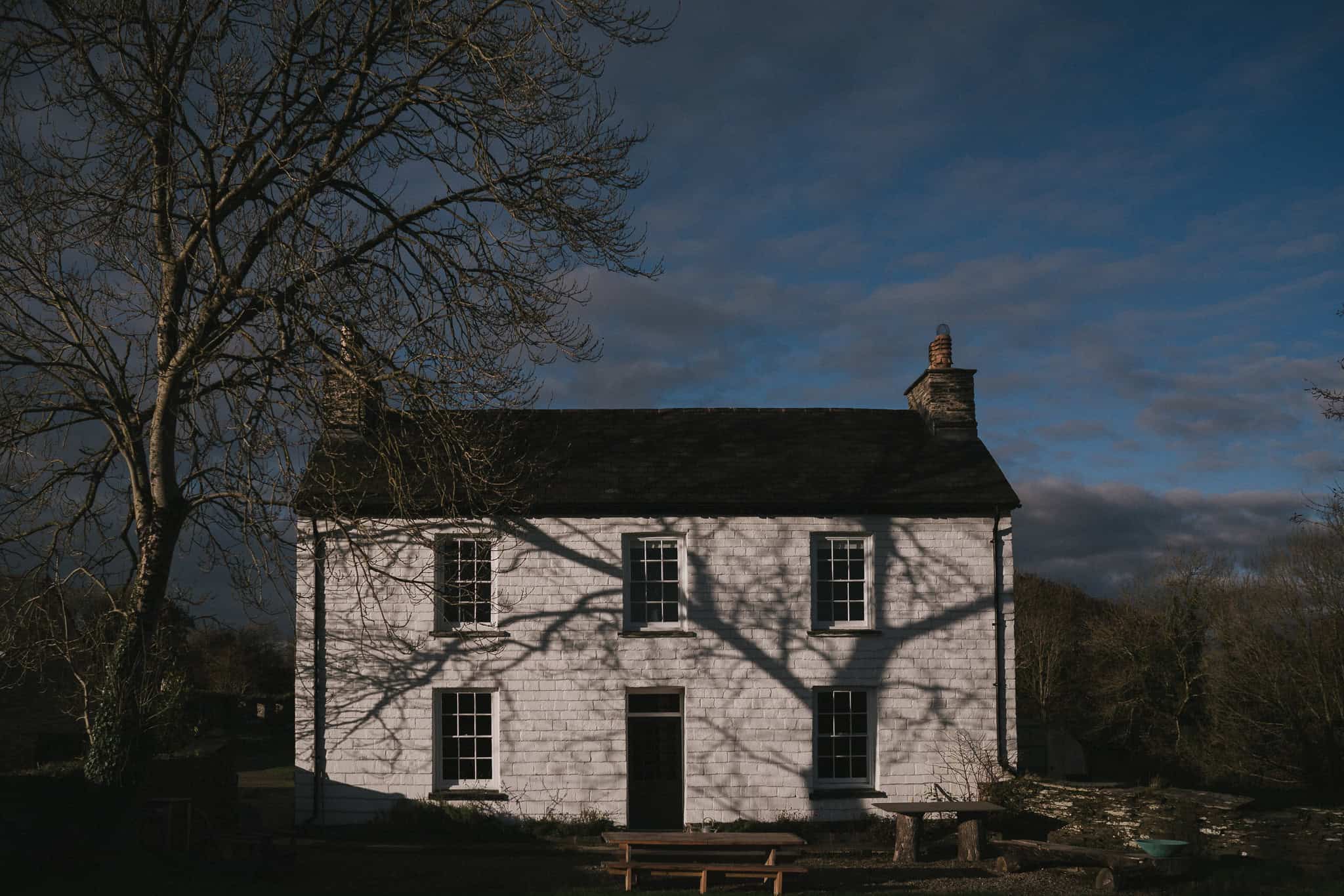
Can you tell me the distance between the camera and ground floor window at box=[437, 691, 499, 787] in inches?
647

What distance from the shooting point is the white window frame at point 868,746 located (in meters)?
16.5

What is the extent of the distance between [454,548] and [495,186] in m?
6.45

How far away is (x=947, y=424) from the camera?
62.5 feet

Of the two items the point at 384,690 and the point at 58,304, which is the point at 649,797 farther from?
the point at 58,304

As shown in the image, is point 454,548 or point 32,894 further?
point 454,548

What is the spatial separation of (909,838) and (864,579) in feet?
13.9

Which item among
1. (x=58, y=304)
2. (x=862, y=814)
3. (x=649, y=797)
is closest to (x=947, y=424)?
(x=862, y=814)

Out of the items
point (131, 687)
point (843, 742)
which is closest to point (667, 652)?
point (843, 742)

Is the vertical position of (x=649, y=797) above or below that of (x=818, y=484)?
below

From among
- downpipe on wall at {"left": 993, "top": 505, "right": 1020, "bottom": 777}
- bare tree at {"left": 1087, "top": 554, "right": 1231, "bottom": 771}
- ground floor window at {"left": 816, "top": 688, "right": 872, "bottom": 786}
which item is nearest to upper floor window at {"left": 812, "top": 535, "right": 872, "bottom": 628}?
ground floor window at {"left": 816, "top": 688, "right": 872, "bottom": 786}

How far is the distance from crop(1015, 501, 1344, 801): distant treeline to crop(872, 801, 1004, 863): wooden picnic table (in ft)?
37.7

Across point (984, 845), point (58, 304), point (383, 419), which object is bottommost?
point (984, 845)

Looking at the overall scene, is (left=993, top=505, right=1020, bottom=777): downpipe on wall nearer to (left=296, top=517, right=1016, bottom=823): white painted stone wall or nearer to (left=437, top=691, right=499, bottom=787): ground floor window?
(left=296, top=517, right=1016, bottom=823): white painted stone wall

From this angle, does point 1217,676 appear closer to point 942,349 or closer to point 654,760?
point 942,349
